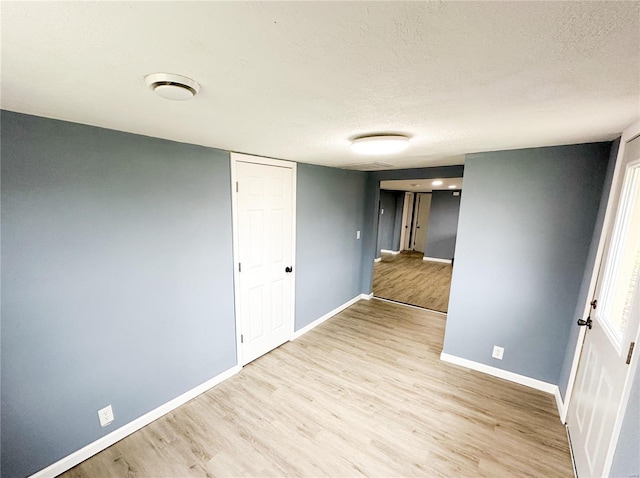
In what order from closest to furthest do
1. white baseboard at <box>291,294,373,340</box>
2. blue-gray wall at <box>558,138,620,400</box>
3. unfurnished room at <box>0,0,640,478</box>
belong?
unfurnished room at <box>0,0,640,478</box>
blue-gray wall at <box>558,138,620,400</box>
white baseboard at <box>291,294,373,340</box>

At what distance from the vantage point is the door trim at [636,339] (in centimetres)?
121

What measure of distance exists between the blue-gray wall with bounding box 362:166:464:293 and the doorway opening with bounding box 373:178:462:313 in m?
0.63

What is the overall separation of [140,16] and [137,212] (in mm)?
1499

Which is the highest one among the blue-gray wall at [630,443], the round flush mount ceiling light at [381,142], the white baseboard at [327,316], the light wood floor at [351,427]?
the round flush mount ceiling light at [381,142]

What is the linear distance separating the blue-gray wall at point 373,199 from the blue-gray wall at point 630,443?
9.16 feet

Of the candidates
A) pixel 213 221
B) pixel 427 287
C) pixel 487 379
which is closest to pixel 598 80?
pixel 213 221

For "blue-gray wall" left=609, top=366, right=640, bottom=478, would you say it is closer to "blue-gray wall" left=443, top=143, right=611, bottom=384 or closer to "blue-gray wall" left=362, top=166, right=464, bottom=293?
"blue-gray wall" left=443, top=143, right=611, bottom=384

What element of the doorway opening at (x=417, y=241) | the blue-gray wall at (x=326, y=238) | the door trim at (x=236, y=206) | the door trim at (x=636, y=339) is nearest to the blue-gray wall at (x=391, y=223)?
the doorway opening at (x=417, y=241)

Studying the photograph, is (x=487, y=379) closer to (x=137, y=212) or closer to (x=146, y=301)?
(x=146, y=301)

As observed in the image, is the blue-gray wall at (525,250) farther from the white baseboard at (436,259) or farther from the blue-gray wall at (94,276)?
the white baseboard at (436,259)

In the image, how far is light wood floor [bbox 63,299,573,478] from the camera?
1729mm

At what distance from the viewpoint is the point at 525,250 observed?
2.36m

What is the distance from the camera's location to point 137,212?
5.97 ft

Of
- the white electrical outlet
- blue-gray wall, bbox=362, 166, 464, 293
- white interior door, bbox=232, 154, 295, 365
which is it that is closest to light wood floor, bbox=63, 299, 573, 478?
the white electrical outlet
